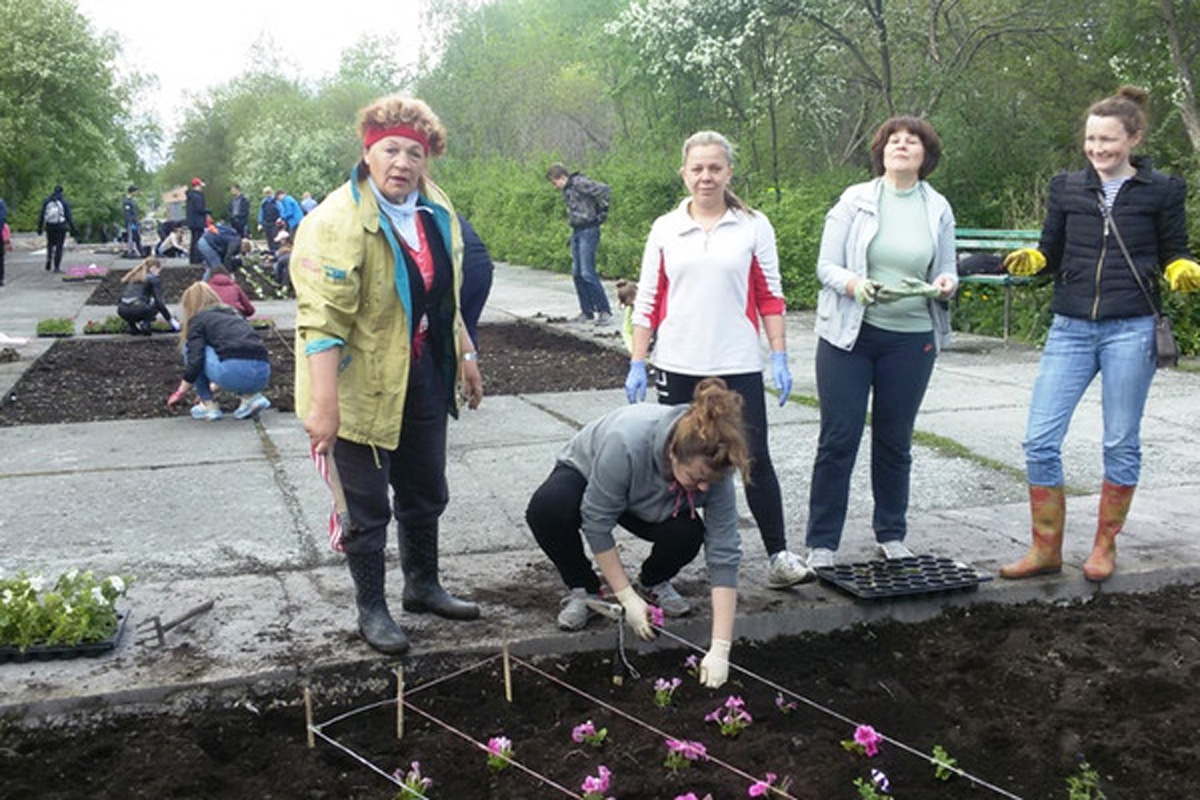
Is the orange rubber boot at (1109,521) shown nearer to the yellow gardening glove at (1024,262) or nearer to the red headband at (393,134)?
the yellow gardening glove at (1024,262)

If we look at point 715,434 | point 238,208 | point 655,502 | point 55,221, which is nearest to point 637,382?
point 655,502

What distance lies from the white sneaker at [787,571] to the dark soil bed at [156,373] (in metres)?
5.29

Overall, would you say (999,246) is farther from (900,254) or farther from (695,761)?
(695,761)

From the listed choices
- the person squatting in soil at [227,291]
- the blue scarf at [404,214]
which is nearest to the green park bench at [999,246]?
the person squatting in soil at [227,291]

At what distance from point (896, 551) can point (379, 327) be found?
7.76 ft

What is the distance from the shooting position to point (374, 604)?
13.7 feet

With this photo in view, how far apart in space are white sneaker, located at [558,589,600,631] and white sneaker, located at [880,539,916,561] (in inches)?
53.4

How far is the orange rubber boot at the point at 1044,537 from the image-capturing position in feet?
16.1

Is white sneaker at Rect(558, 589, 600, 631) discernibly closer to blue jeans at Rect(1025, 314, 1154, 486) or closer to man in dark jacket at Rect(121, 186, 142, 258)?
blue jeans at Rect(1025, 314, 1154, 486)

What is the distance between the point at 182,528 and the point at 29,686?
6.61 ft

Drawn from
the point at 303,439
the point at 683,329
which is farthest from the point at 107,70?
the point at 683,329

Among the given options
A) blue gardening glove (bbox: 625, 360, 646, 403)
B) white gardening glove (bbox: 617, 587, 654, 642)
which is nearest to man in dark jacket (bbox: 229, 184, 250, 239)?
blue gardening glove (bbox: 625, 360, 646, 403)

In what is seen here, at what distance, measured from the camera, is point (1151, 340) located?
4781mm

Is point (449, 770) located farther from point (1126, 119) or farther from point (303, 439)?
point (303, 439)
